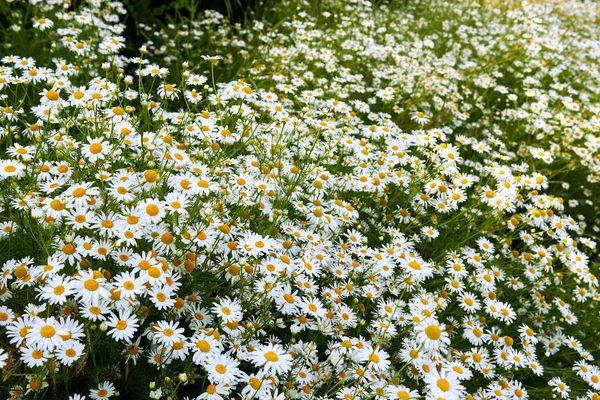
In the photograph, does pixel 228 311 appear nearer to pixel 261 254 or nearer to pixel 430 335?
pixel 261 254

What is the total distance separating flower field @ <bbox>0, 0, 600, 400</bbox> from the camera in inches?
77.8

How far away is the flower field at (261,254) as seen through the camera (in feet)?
6.48

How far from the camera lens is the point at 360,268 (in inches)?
114

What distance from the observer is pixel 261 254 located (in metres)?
2.64

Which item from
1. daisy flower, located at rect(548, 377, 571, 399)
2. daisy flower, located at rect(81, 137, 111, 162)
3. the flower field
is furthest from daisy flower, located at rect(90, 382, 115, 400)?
daisy flower, located at rect(548, 377, 571, 399)

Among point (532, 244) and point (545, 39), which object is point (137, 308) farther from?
point (545, 39)

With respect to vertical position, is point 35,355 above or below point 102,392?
above

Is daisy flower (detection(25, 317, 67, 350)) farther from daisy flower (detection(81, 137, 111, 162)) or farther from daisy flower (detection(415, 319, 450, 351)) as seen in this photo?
daisy flower (detection(415, 319, 450, 351))

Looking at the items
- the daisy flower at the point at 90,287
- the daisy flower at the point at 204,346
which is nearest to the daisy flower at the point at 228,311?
the daisy flower at the point at 204,346

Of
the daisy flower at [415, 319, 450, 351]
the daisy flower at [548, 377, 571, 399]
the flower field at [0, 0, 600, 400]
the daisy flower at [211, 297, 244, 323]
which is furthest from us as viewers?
the daisy flower at [548, 377, 571, 399]

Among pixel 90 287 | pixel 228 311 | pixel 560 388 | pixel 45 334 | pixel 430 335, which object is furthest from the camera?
pixel 560 388

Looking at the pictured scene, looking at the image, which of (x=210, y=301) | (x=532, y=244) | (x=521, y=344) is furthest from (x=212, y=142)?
(x=532, y=244)

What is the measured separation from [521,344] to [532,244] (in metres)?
1.00

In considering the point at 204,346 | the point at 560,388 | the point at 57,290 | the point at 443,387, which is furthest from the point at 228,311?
the point at 560,388
